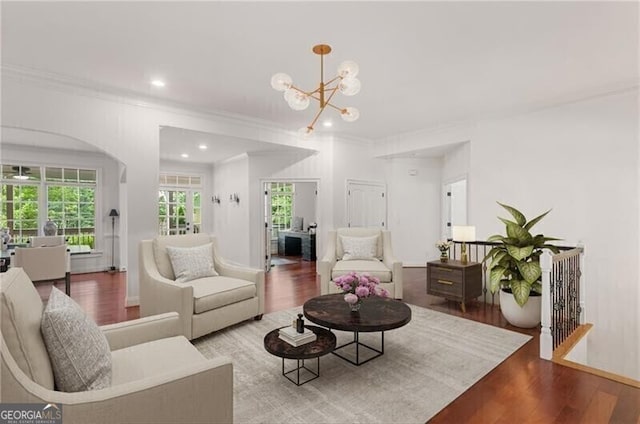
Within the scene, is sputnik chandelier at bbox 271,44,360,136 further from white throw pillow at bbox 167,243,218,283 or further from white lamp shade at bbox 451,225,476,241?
white lamp shade at bbox 451,225,476,241

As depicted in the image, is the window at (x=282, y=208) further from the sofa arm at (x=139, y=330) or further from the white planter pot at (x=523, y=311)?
the sofa arm at (x=139, y=330)

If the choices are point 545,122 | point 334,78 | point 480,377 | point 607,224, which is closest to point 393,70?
point 334,78

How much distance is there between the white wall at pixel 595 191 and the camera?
3.88 m

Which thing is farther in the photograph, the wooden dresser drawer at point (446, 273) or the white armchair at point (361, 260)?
the white armchair at point (361, 260)

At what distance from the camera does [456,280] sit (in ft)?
13.4

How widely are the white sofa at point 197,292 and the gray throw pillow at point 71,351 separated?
158cm

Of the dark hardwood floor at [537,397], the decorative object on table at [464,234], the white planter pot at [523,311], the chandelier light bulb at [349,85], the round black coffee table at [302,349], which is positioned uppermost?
the chandelier light bulb at [349,85]

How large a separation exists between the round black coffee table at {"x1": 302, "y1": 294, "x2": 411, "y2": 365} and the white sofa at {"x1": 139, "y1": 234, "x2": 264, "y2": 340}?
0.87 metres

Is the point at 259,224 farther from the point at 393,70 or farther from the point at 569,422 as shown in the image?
the point at 569,422

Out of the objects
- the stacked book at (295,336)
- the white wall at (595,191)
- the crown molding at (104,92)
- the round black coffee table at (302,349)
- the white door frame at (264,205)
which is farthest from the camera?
the white door frame at (264,205)

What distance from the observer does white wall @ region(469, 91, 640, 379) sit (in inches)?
153

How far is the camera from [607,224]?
13.3 feet

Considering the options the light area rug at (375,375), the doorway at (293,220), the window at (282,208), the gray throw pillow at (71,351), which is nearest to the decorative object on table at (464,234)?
the light area rug at (375,375)

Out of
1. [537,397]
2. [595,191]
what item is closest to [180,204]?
[537,397]
